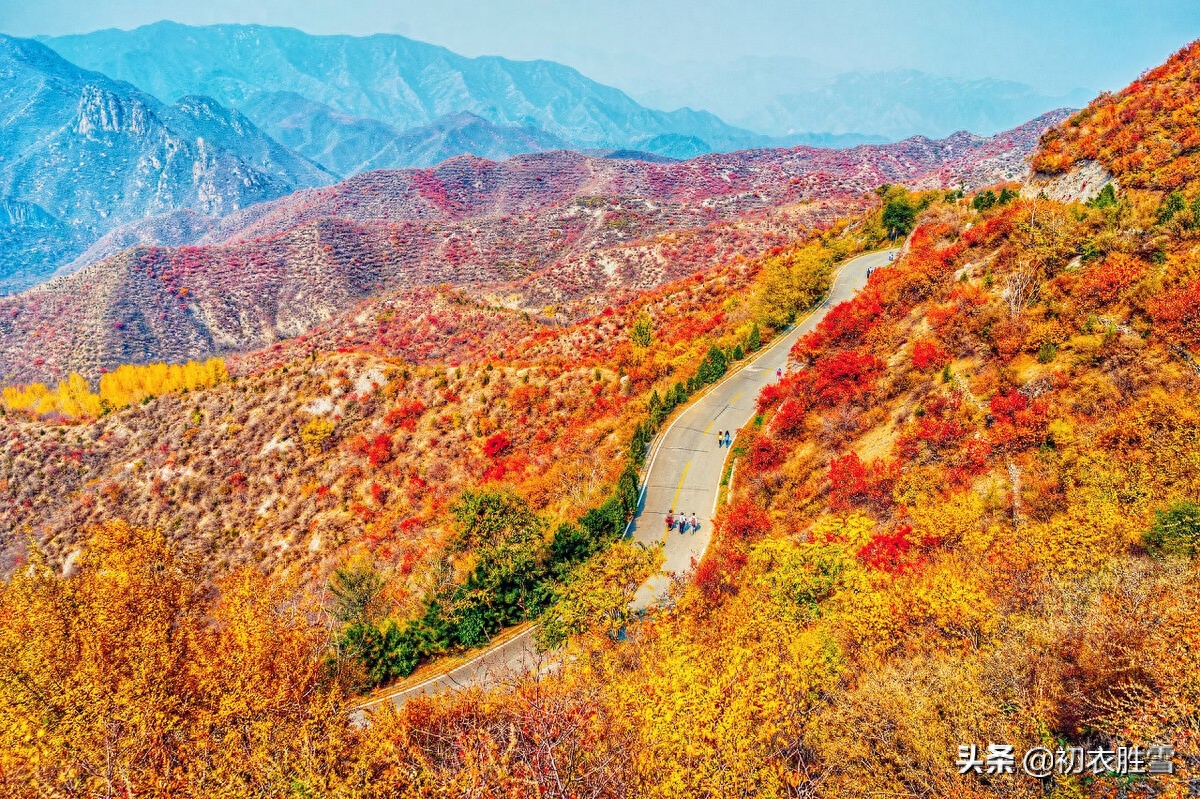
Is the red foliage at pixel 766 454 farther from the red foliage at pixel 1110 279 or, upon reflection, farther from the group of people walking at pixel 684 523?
the red foliage at pixel 1110 279

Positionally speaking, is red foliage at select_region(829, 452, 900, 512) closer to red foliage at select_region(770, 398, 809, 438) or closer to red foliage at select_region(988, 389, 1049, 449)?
red foliage at select_region(988, 389, 1049, 449)

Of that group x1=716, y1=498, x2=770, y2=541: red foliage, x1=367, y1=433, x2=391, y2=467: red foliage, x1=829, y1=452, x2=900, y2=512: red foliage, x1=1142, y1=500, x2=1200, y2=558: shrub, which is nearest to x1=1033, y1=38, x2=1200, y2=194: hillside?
x1=829, y1=452, x2=900, y2=512: red foliage

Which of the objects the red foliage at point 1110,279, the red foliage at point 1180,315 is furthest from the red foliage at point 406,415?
the red foliage at point 1180,315

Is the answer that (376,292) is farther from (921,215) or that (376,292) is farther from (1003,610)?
(1003,610)

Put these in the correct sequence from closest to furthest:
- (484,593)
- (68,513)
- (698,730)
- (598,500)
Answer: (698,730), (484,593), (598,500), (68,513)

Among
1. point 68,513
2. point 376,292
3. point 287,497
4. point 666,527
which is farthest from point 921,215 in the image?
point 376,292

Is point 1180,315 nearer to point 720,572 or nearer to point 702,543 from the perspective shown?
point 720,572

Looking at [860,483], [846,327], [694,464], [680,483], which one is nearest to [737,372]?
[846,327]
